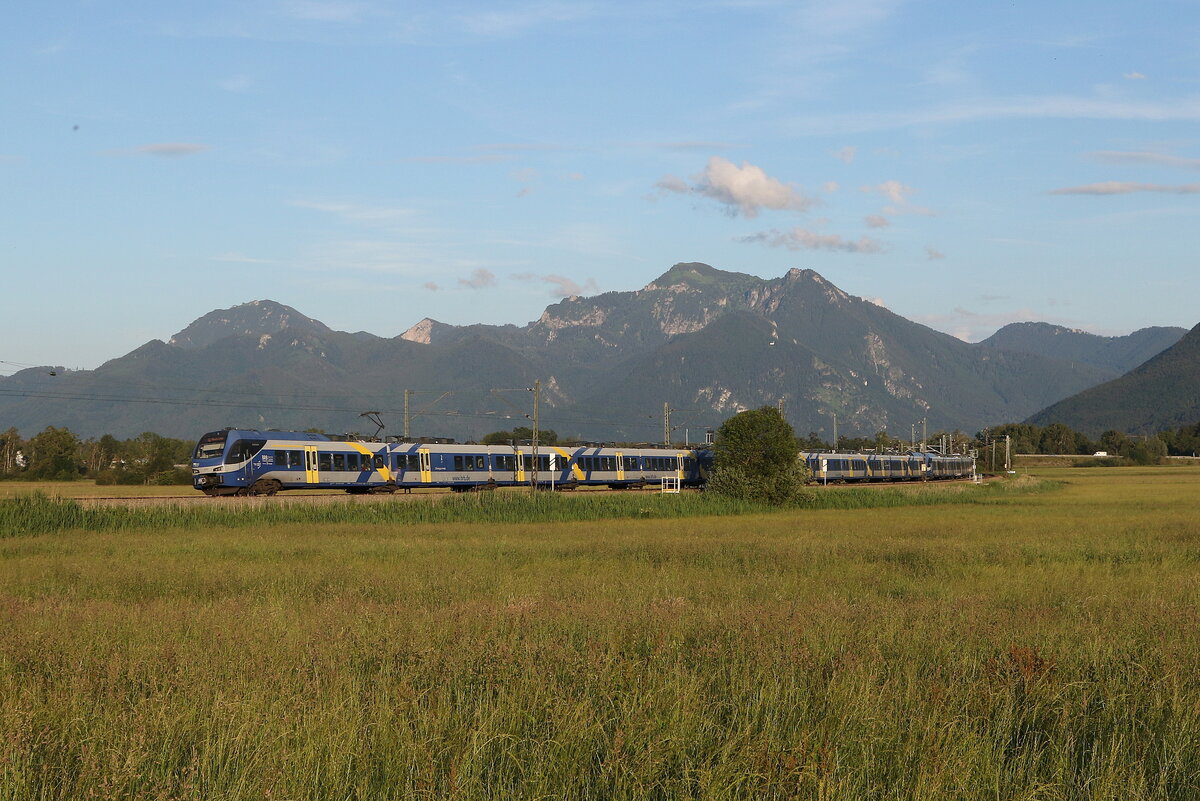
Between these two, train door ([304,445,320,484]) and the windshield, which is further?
train door ([304,445,320,484])

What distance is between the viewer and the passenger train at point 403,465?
47781 millimetres

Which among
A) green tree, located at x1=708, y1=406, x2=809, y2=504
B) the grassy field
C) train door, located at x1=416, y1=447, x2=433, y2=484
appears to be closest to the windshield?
train door, located at x1=416, y1=447, x2=433, y2=484

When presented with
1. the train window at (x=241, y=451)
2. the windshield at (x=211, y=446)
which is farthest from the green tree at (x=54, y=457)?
the train window at (x=241, y=451)

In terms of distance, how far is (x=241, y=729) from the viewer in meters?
6.88

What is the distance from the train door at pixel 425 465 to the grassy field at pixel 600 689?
3744cm

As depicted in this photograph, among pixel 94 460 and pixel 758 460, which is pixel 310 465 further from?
pixel 94 460

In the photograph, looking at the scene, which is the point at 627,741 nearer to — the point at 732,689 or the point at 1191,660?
the point at 732,689

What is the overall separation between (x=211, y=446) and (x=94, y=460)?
267 ft

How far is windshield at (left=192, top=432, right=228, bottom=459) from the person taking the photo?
157 feet

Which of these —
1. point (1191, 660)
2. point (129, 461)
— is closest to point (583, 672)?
point (1191, 660)

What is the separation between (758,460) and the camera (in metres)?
58.7

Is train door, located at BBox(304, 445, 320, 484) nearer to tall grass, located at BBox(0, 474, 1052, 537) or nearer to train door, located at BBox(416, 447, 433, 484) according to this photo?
train door, located at BBox(416, 447, 433, 484)

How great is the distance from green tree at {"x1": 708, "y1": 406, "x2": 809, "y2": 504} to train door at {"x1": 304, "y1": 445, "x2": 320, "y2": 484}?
20.2 m

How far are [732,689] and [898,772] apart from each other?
1.82 m
